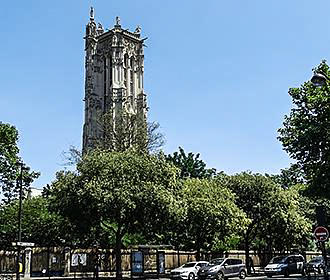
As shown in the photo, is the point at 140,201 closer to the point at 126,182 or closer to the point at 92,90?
the point at 126,182

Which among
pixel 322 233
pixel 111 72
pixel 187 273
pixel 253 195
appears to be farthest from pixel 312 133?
pixel 111 72

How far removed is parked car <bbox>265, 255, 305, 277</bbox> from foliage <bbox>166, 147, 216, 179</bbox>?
39.4 meters

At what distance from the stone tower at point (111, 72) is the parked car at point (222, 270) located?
53.0 meters

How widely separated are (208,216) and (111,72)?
56758mm

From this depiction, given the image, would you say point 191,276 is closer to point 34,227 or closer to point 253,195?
point 253,195

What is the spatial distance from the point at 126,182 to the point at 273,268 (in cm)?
1320

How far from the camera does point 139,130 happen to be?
173ft

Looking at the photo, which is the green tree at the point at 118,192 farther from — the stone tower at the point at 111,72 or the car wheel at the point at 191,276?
the stone tower at the point at 111,72

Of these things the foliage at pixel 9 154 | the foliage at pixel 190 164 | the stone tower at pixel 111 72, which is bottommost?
the foliage at pixel 9 154

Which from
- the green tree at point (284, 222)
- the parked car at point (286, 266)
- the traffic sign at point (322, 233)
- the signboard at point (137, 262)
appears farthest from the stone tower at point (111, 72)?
the traffic sign at point (322, 233)

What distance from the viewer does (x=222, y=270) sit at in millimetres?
30812

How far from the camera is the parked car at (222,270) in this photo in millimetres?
30148

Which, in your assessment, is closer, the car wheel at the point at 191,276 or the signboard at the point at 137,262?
the car wheel at the point at 191,276

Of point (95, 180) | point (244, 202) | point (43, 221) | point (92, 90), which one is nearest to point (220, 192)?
point (244, 202)
